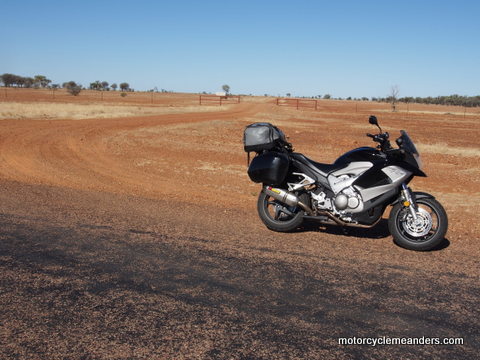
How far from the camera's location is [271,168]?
6.21 meters

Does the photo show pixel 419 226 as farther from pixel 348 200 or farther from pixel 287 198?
pixel 287 198

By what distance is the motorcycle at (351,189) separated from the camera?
18.9 feet

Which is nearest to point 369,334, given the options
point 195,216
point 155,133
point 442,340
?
point 442,340

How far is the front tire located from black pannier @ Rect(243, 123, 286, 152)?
180cm

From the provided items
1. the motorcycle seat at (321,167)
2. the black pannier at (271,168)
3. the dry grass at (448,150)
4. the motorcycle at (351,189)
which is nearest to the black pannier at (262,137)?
the motorcycle at (351,189)

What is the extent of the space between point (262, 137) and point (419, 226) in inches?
91.2

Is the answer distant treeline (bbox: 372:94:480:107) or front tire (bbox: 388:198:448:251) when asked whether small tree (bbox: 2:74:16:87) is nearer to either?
distant treeline (bbox: 372:94:480:107)

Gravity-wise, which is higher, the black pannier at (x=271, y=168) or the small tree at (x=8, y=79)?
the small tree at (x=8, y=79)

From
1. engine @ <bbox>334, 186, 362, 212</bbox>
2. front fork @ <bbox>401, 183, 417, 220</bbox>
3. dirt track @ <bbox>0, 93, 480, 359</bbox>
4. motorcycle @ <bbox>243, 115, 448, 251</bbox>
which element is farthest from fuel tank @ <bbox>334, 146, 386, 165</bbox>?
dirt track @ <bbox>0, 93, 480, 359</bbox>

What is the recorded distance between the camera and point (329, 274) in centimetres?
470

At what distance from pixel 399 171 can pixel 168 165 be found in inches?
329

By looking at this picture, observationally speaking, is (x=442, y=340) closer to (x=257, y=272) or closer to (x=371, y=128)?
(x=257, y=272)

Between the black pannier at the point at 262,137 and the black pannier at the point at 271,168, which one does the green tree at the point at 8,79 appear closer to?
the black pannier at the point at 262,137

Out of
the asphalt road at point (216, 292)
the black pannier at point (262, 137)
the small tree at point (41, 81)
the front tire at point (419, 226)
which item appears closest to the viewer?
the asphalt road at point (216, 292)
